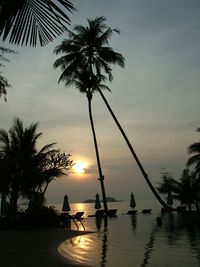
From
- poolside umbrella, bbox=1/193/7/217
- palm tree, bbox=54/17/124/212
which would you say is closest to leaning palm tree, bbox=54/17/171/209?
palm tree, bbox=54/17/124/212

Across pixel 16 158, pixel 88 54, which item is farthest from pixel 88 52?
pixel 16 158

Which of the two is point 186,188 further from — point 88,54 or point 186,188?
point 88,54

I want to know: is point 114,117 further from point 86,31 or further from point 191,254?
point 191,254

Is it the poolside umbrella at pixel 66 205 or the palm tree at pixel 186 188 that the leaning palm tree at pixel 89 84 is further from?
the palm tree at pixel 186 188

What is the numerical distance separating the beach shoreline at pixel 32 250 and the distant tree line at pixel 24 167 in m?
7.67

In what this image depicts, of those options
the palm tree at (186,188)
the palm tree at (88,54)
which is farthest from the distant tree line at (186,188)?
the palm tree at (88,54)

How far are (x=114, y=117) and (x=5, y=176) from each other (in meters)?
11.5

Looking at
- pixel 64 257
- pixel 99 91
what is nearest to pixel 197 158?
pixel 99 91

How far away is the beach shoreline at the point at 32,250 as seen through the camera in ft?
25.5

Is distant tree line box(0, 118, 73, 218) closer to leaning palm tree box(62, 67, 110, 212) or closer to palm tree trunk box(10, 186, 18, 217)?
palm tree trunk box(10, 186, 18, 217)

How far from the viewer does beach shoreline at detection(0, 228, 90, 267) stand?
776 centimetres

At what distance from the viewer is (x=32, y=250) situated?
969 centimetres

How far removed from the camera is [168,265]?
8.37 metres

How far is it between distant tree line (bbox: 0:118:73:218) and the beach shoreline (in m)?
7.67
